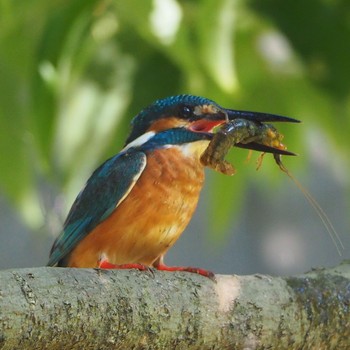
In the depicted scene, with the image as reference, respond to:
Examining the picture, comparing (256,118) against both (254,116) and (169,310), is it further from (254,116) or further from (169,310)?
(169,310)

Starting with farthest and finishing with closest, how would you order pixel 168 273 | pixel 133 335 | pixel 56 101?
pixel 56 101
pixel 168 273
pixel 133 335

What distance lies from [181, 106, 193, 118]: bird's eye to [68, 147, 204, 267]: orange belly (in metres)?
0.08

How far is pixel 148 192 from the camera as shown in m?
1.93

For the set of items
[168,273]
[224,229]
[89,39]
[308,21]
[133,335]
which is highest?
[308,21]

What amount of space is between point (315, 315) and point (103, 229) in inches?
19.6

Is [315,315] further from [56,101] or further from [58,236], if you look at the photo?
[56,101]

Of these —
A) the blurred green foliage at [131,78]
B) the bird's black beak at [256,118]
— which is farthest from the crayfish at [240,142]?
the blurred green foliage at [131,78]

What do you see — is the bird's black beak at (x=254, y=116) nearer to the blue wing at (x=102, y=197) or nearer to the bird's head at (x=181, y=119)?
the bird's head at (x=181, y=119)

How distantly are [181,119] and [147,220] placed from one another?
223mm

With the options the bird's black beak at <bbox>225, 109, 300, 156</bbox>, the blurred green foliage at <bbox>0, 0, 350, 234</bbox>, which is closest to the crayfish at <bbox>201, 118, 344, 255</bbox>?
the bird's black beak at <bbox>225, 109, 300, 156</bbox>

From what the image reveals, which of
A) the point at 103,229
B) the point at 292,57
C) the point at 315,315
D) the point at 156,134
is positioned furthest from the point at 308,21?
the point at 315,315

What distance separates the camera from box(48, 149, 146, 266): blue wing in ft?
6.36

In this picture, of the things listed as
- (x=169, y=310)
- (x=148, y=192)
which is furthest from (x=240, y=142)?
(x=169, y=310)

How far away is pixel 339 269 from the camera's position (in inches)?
65.8
